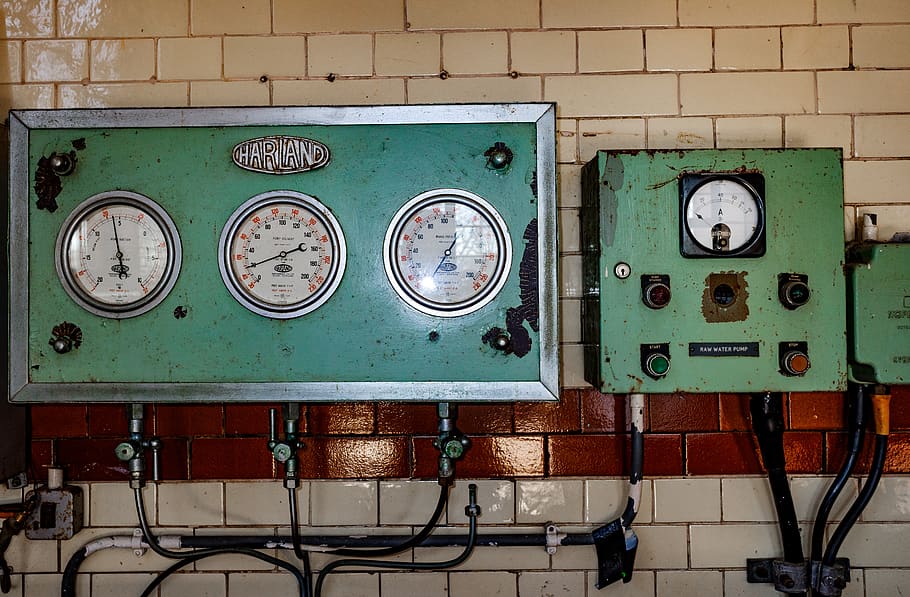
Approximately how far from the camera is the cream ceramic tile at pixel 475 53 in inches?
72.0

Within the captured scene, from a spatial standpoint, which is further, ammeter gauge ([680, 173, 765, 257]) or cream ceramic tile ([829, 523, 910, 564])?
cream ceramic tile ([829, 523, 910, 564])

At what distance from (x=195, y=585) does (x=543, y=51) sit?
201cm

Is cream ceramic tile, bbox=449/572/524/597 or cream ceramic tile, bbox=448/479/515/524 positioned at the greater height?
cream ceramic tile, bbox=448/479/515/524

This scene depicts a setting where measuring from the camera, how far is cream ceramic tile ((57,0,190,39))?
6.09ft

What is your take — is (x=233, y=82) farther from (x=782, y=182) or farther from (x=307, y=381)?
(x=782, y=182)

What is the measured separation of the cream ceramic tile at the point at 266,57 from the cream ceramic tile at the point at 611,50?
882 mm

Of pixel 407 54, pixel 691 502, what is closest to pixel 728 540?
pixel 691 502

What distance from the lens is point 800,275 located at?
1.55 m

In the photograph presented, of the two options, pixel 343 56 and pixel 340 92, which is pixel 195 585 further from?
pixel 343 56

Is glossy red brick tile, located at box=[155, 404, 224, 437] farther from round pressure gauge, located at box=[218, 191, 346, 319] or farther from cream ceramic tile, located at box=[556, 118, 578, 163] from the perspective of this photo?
cream ceramic tile, located at box=[556, 118, 578, 163]

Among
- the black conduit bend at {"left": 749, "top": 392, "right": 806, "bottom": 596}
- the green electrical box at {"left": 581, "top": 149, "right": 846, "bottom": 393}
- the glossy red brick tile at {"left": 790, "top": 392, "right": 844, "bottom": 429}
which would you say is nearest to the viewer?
the green electrical box at {"left": 581, "top": 149, "right": 846, "bottom": 393}

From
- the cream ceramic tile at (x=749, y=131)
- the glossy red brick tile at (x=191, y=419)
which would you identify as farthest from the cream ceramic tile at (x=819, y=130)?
the glossy red brick tile at (x=191, y=419)

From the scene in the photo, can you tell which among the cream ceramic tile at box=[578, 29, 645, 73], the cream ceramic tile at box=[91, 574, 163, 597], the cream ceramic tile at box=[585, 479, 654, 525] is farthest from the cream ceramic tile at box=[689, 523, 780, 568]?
the cream ceramic tile at box=[91, 574, 163, 597]

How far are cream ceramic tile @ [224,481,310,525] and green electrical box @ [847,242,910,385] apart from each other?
5.56 ft
